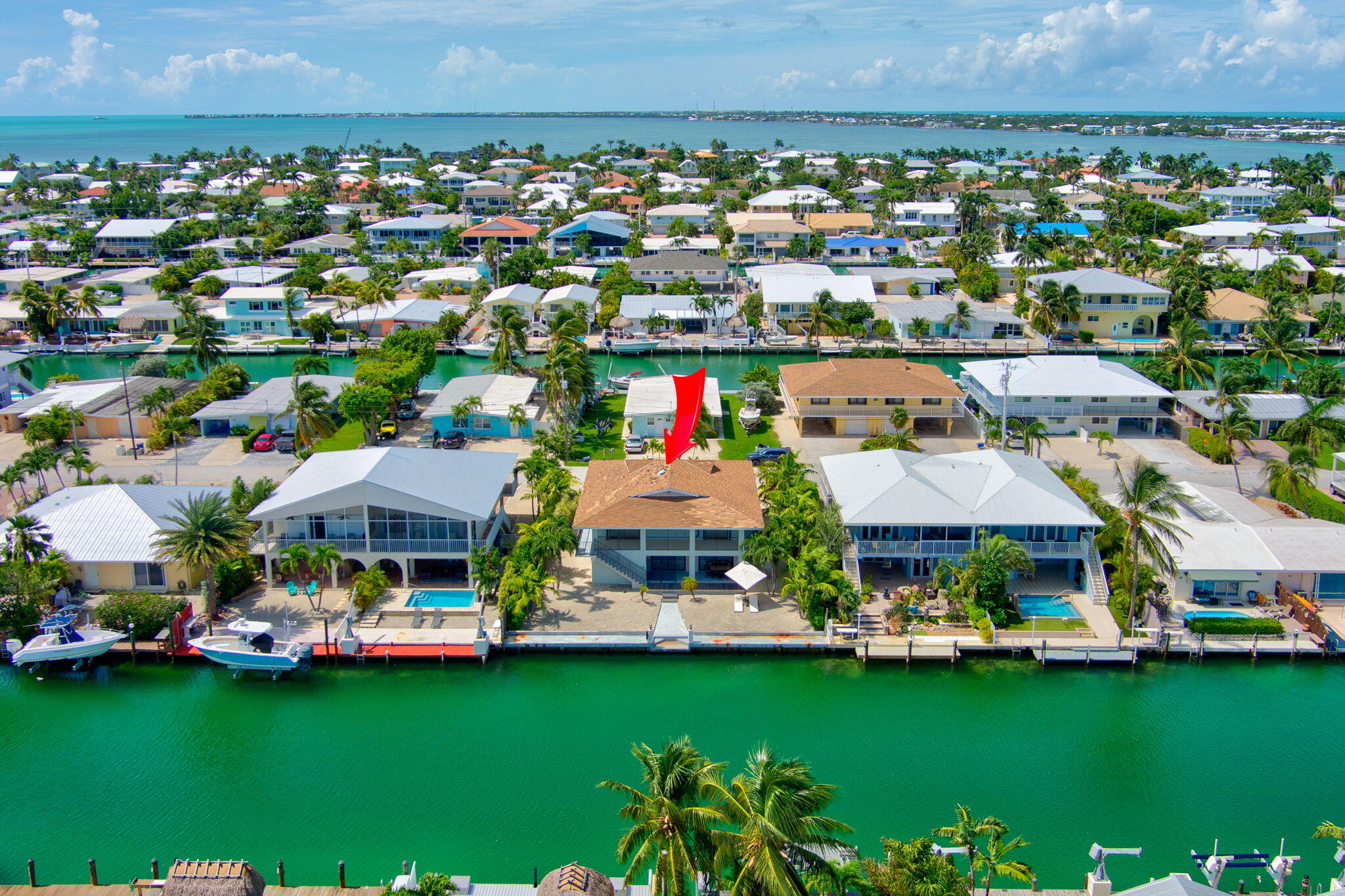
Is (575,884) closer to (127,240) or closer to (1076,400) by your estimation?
(1076,400)

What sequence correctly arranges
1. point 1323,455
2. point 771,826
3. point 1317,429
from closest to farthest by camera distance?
point 771,826 < point 1317,429 < point 1323,455

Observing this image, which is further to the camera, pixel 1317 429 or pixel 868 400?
pixel 868 400

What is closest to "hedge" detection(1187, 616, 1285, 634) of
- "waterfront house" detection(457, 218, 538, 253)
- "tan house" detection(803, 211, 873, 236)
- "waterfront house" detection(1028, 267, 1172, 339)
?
"waterfront house" detection(1028, 267, 1172, 339)

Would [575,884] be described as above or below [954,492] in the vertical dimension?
below

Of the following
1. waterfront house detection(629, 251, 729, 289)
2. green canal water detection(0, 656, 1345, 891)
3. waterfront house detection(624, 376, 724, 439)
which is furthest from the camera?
waterfront house detection(629, 251, 729, 289)

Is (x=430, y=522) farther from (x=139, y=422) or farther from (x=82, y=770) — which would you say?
(x=139, y=422)

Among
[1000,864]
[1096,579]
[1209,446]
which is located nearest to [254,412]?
[1096,579]

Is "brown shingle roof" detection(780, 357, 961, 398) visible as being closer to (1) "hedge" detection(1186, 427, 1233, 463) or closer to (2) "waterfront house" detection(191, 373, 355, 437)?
(1) "hedge" detection(1186, 427, 1233, 463)
